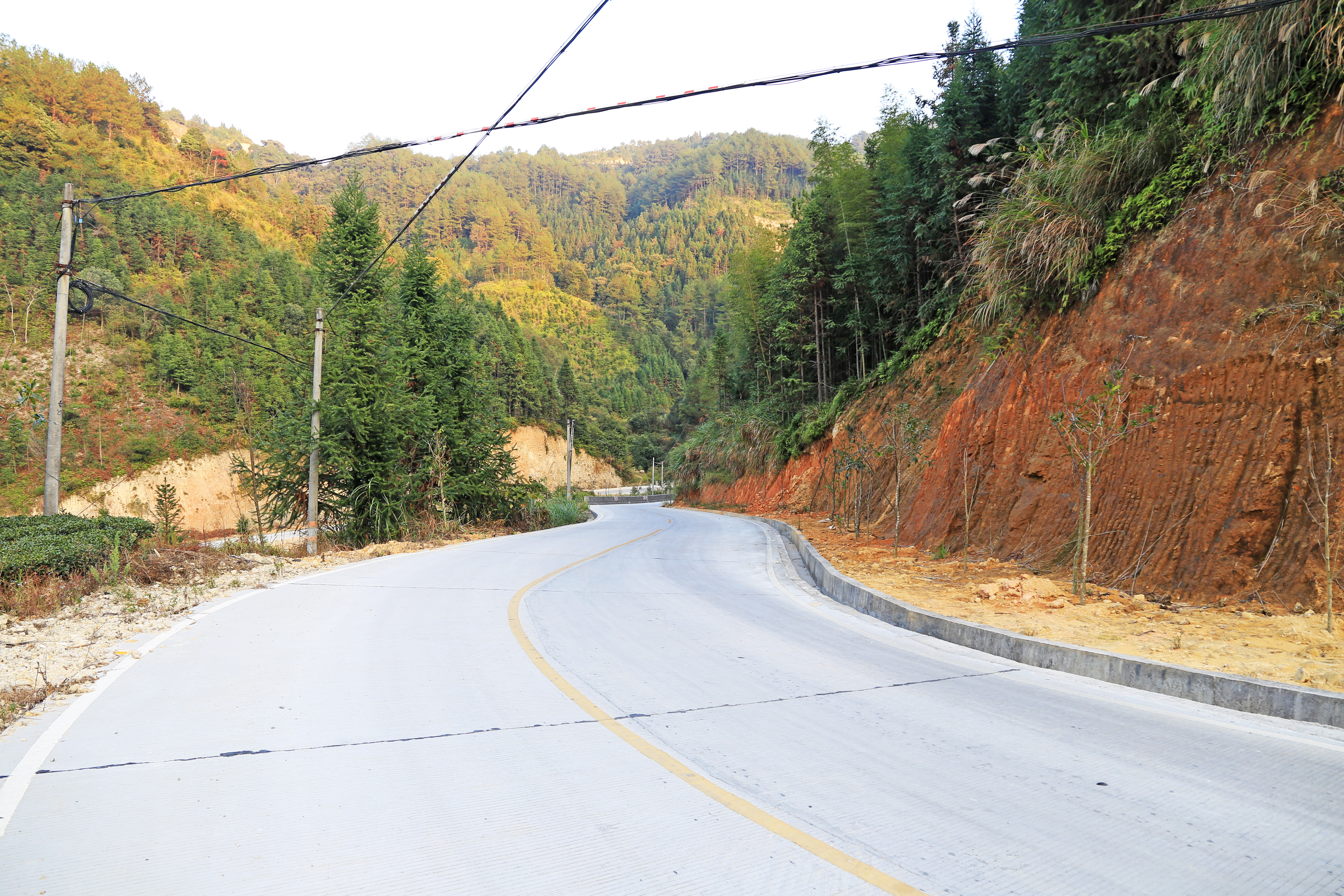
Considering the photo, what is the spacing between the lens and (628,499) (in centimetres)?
7781

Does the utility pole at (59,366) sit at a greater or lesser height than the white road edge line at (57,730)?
greater

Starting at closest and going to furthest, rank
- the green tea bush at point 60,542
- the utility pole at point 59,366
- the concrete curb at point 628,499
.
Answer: the green tea bush at point 60,542
the utility pole at point 59,366
the concrete curb at point 628,499

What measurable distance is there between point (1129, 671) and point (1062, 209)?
34.1ft

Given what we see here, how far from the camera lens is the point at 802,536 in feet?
62.2

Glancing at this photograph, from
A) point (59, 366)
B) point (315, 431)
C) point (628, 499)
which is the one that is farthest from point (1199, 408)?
point (628, 499)

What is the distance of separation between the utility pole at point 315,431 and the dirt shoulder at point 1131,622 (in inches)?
A: 538

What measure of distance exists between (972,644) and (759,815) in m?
4.93

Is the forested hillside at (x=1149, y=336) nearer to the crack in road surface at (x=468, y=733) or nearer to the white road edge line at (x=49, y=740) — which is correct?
the crack in road surface at (x=468, y=733)

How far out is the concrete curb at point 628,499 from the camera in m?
71.9

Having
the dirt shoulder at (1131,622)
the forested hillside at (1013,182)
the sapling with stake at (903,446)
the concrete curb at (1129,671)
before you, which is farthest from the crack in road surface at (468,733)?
the sapling with stake at (903,446)

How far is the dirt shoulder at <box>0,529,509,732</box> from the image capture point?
5.45m

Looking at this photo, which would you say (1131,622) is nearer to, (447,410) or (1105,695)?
(1105,695)

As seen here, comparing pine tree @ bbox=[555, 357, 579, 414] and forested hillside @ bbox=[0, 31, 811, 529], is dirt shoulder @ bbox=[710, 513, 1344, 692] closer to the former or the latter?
forested hillside @ bbox=[0, 31, 811, 529]

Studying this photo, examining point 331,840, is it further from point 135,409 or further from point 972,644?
point 135,409
